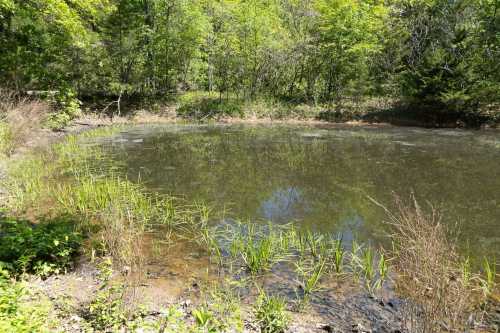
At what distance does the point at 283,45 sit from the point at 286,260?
29.2 metres

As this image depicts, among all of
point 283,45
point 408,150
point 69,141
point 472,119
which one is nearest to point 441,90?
point 472,119

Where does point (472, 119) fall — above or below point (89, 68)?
below

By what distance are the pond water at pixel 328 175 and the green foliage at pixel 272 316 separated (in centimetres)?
270

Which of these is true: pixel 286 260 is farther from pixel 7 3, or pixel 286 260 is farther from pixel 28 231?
pixel 7 3

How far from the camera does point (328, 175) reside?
11750 mm

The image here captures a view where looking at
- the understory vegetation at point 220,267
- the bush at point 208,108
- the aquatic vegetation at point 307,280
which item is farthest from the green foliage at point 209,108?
the aquatic vegetation at point 307,280

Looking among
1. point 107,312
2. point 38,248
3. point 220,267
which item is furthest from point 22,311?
point 220,267

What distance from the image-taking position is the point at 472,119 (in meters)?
25.6

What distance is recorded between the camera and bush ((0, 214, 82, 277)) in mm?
4523

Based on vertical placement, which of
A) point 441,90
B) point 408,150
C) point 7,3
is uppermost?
point 7,3

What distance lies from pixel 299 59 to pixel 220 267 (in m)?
30.1

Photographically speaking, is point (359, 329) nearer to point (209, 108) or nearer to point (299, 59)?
point (209, 108)

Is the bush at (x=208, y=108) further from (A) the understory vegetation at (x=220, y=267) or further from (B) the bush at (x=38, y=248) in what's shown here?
(B) the bush at (x=38, y=248)

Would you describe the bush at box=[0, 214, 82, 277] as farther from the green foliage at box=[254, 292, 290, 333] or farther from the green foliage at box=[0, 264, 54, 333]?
the green foliage at box=[254, 292, 290, 333]
